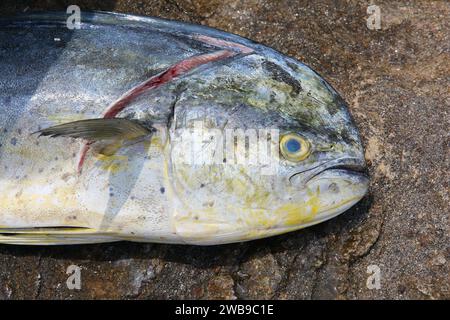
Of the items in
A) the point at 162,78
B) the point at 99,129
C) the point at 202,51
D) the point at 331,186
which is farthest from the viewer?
the point at 202,51

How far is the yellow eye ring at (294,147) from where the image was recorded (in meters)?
3.15

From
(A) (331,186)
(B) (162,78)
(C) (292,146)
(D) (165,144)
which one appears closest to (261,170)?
(C) (292,146)

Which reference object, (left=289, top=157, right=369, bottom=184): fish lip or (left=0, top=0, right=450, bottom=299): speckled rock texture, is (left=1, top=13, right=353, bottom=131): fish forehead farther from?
(left=0, top=0, right=450, bottom=299): speckled rock texture

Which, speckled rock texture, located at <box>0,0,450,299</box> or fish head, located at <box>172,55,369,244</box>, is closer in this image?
fish head, located at <box>172,55,369,244</box>

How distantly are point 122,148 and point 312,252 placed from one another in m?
1.21

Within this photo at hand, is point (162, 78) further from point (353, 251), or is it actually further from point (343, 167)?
point (353, 251)

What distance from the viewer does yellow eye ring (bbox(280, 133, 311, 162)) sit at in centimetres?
315

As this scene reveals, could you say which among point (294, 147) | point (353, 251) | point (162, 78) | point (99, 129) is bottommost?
point (353, 251)

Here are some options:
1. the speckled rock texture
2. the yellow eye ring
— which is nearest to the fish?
the yellow eye ring

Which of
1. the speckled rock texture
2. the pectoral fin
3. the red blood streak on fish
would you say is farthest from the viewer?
the speckled rock texture

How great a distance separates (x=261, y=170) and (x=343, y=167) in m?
0.44

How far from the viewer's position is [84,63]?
11.2 ft

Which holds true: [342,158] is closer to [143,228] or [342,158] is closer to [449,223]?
[449,223]

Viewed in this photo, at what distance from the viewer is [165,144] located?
3160mm
